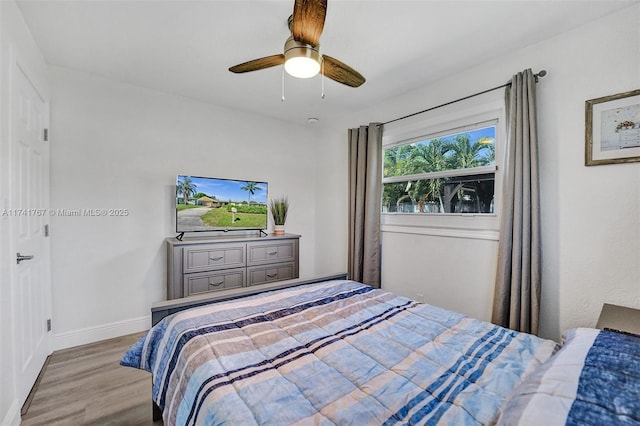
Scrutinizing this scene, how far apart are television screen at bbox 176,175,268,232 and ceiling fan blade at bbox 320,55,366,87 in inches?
72.0

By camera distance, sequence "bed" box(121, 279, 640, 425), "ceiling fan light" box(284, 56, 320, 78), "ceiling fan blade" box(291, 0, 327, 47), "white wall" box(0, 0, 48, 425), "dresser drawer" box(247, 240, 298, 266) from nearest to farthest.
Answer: "bed" box(121, 279, 640, 425) < "ceiling fan blade" box(291, 0, 327, 47) < "white wall" box(0, 0, 48, 425) < "ceiling fan light" box(284, 56, 320, 78) < "dresser drawer" box(247, 240, 298, 266)

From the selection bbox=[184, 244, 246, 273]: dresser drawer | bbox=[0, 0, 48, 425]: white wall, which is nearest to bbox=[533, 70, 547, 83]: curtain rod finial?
bbox=[184, 244, 246, 273]: dresser drawer

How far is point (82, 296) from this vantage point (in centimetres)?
263

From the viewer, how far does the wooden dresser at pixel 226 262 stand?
2725mm

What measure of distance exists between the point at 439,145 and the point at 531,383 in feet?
7.82

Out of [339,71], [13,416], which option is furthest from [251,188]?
[13,416]

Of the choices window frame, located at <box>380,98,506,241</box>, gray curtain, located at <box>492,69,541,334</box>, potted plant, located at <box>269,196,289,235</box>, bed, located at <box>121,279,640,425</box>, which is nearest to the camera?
bed, located at <box>121,279,640,425</box>

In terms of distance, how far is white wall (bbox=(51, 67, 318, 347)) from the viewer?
2553 millimetres

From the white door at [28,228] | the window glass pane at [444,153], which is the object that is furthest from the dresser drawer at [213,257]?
the window glass pane at [444,153]

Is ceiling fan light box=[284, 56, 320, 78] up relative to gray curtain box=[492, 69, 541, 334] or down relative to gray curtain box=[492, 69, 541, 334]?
up

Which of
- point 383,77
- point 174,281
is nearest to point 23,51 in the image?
point 174,281

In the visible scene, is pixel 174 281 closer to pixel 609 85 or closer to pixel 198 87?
pixel 198 87

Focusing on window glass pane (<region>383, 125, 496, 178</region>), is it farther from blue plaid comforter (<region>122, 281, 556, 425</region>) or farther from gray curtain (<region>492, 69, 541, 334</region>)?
blue plaid comforter (<region>122, 281, 556, 425</region>)

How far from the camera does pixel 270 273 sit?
3.26m
